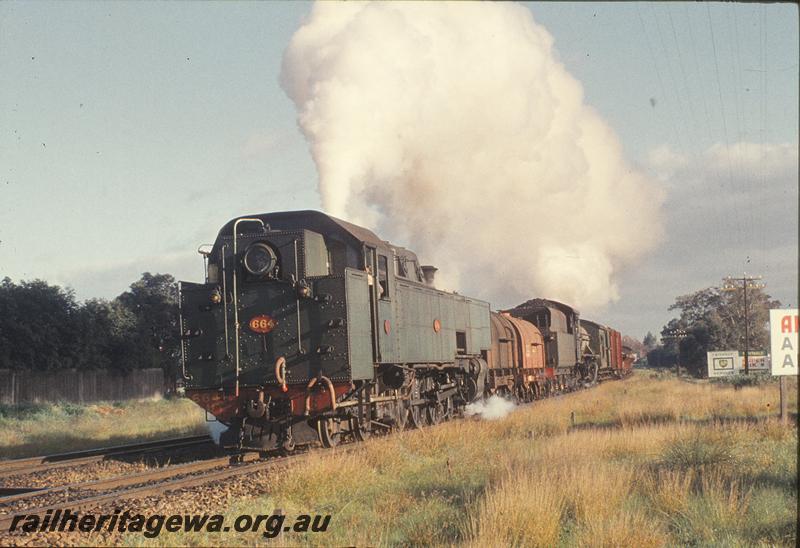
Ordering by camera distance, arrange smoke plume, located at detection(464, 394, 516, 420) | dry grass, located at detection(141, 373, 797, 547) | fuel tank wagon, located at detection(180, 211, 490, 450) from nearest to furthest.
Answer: dry grass, located at detection(141, 373, 797, 547) < fuel tank wagon, located at detection(180, 211, 490, 450) < smoke plume, located at detection(464, 394, 516, 420)

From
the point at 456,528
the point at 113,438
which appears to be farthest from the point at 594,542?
the point at 113,438

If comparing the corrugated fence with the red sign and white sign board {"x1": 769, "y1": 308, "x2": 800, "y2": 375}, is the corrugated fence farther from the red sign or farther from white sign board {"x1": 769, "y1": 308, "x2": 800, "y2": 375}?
white sign board {"x1": 769, "y1": 308, "x2": 800, "y2": 375}

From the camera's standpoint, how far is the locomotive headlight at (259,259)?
14.5m

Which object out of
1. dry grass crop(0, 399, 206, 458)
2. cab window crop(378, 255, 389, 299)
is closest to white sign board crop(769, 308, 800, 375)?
cab window crop(378, 255, 389, 299)

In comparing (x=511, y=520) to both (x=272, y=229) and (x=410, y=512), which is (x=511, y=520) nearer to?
(x=410, y=512)

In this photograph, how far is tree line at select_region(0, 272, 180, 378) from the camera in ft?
121

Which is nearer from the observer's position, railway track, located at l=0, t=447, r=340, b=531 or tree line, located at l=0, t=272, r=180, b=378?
railway track, located at l=0, t=447, r=340, b=531

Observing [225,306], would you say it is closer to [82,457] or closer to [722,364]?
[82,457]

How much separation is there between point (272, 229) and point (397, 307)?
2978 millimetres

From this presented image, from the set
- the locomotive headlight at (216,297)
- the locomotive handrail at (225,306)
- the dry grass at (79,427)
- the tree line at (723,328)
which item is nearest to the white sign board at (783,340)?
the locomotive handrail at (225,306)

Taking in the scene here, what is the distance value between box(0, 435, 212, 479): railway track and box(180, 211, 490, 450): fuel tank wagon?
2.62 metres

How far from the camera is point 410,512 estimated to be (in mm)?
10289

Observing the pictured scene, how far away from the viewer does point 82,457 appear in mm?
16094

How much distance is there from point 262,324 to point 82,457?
189 inches
